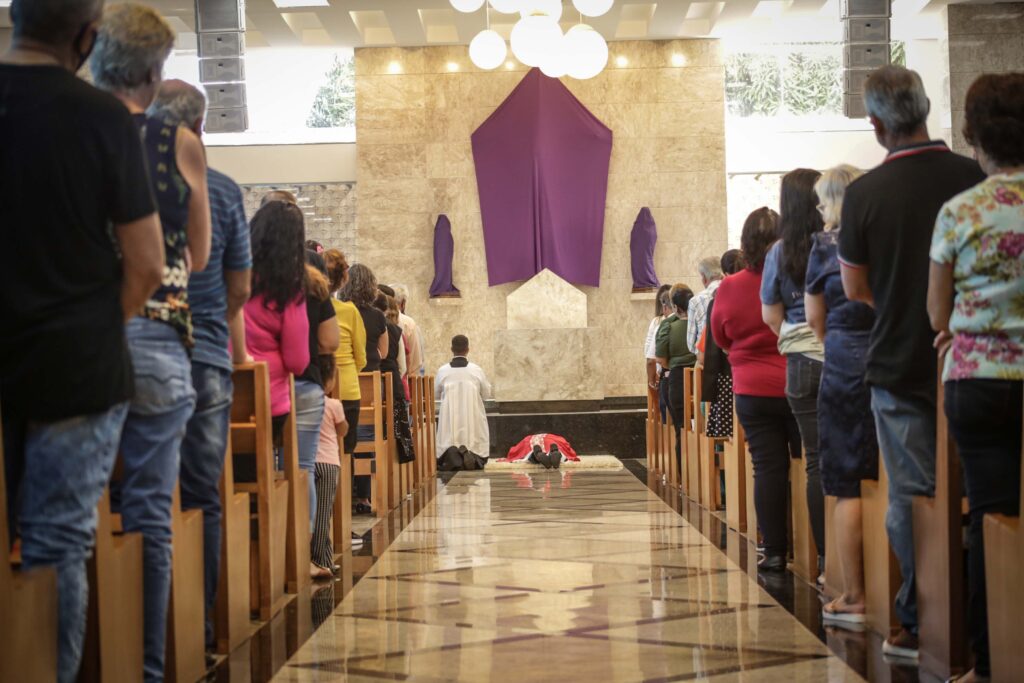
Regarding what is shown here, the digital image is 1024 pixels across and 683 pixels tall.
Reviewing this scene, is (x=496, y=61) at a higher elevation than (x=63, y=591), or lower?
higher

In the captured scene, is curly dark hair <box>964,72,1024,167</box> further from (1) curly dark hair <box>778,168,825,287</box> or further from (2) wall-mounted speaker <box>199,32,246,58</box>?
(2) wall-mounted speaker <box>199,32,246,58</box>

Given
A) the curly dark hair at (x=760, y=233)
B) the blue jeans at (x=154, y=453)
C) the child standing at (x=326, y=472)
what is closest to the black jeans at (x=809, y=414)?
the curly dark hair at (x=760, y=233)

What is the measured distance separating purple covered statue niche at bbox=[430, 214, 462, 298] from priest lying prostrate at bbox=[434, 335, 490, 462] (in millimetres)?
4053

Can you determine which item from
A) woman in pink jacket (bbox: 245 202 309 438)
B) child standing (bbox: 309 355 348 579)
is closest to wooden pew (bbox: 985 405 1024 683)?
woman in pink jacket (bbox: 245 202 309 438)

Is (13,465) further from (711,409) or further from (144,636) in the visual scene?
(711,409)

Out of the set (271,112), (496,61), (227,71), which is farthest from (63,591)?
(271,112)

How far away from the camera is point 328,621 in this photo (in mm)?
3965

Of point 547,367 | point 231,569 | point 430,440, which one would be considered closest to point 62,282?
point 231,569

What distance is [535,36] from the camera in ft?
33.1

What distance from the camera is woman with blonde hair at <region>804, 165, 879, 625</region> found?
3594 mm

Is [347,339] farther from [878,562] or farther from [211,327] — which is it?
[878,562]

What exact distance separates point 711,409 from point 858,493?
2.62m

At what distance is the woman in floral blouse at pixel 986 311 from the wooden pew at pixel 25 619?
184cm

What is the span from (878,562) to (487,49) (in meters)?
8.33
